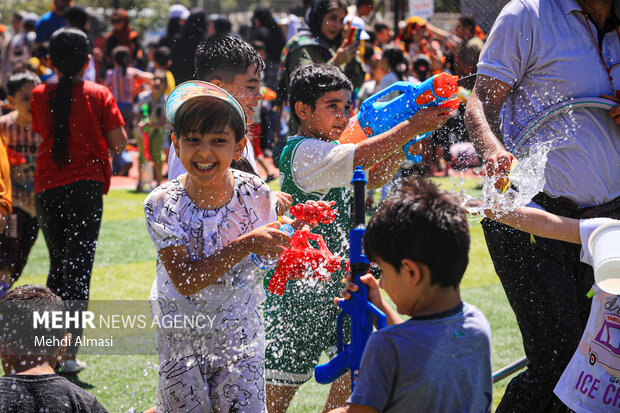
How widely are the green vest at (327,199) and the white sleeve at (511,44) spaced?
2.84ft

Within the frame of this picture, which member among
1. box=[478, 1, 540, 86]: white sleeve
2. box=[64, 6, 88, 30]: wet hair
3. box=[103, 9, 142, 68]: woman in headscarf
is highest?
box=[478, 1, 540, 86]: white sleeve

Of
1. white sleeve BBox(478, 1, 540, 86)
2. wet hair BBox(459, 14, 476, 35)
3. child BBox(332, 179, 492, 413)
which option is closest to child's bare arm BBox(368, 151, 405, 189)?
white sleeve BBox(478, 1, 540, 86)

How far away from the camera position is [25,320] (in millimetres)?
2830

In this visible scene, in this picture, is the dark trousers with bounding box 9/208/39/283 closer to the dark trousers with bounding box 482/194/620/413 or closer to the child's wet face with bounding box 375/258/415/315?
the dark trousers with bounding box 482/194/620/413

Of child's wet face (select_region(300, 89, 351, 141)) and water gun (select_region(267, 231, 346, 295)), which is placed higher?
child's wet face (select_region(300, 89, 351, 141))

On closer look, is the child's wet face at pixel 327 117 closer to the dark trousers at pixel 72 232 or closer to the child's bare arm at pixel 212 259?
the child's bare arm at pixel 212 259

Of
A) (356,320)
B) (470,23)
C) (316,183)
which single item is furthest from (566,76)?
(470,23)

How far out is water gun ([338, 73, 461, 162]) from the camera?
3.14m

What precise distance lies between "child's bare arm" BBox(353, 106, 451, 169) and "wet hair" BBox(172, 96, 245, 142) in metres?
0.73

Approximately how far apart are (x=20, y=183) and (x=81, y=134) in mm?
1064

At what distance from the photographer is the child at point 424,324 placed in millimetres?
1967

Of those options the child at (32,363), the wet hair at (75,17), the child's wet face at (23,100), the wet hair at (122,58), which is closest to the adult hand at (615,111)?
the child at (32,363)

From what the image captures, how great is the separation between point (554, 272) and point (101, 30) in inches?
591

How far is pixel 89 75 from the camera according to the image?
1046cm
